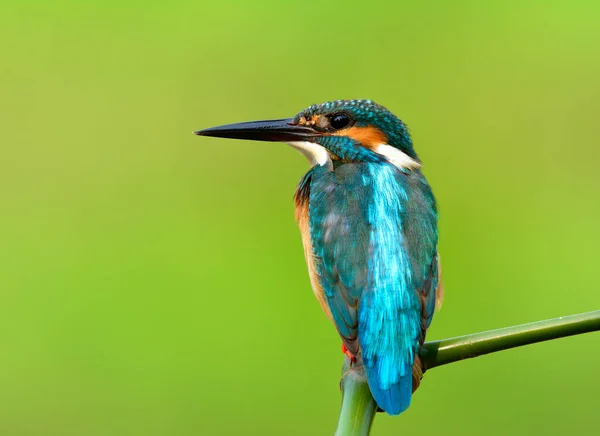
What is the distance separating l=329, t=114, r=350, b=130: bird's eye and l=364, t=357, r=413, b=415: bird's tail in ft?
1.90

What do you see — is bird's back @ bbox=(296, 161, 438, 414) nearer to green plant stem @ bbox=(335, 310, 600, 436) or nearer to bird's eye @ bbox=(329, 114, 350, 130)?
bird's eye @ bbox=(329, 114, 350, 130)

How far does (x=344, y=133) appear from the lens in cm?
181

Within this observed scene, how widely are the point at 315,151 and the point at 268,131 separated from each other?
93 mm

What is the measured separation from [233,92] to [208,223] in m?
0.73

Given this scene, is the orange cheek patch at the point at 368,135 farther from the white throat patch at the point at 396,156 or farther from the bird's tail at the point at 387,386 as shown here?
the bird's tail at the point at 387,386

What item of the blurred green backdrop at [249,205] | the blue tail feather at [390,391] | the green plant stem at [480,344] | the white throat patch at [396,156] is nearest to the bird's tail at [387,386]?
the blue tail feather at [390,391]

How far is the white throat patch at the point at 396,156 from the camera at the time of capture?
177 cm

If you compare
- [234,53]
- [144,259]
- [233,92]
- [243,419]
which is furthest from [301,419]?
[234,53]

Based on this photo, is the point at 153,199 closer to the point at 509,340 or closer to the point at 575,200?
the point at 575,200

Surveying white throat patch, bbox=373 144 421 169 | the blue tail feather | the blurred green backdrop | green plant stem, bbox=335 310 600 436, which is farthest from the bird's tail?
the blurred green backdrop

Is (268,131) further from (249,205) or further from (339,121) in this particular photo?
(249,205)

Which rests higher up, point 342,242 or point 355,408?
point 342,242

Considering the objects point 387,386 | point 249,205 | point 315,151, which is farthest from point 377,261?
point 249,205

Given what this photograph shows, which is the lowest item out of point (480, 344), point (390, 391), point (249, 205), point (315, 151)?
point (390, 391)
